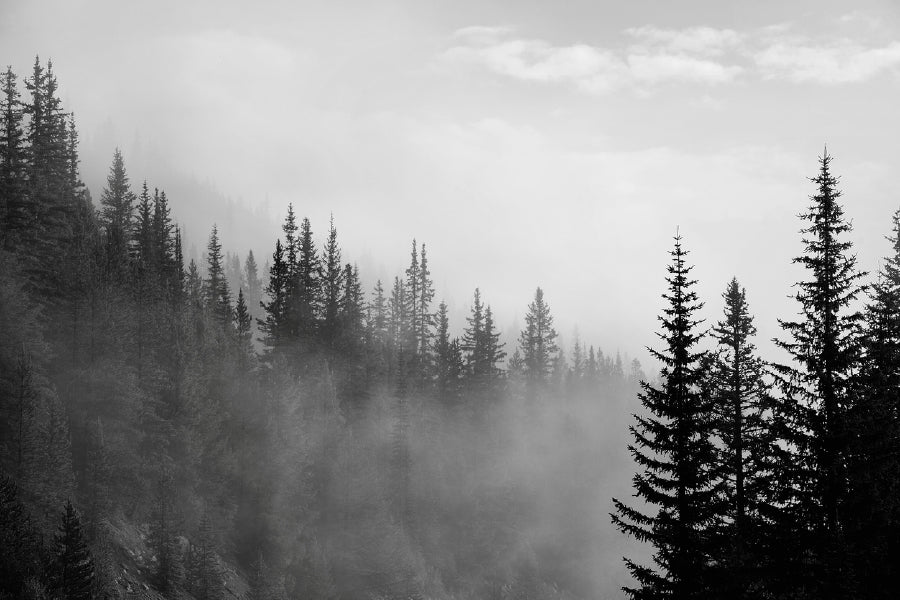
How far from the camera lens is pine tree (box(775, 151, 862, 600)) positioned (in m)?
19.4

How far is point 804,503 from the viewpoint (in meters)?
19.9

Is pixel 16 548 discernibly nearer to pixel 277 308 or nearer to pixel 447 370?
pixel 277 308

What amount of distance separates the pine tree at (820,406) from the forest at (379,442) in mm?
87

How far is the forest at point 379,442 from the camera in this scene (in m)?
20.0

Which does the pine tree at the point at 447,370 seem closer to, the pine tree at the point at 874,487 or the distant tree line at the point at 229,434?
the distant tree line at the point at 229,434

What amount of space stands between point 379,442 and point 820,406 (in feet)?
184

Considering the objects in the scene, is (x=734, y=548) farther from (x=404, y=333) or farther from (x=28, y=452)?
(x=404, y=333)

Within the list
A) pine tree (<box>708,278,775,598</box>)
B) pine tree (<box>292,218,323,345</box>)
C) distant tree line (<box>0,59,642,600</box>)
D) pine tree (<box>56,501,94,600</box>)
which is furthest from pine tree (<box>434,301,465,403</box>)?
pine tree (<box>708,278,775,598</box>)

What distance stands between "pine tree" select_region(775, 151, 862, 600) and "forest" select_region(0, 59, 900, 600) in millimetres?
87

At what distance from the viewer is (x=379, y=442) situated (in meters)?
71.4

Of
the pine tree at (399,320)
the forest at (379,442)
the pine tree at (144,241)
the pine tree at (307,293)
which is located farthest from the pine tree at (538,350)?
the pine tree at (144,241)

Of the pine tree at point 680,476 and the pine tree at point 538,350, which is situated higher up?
the pine tree at point 538,350

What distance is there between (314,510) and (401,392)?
15.6m

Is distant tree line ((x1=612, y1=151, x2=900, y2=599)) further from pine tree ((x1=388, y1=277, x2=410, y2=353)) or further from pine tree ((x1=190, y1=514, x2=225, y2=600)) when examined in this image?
pine tree ((x1=388, y1=277, x2=410, y2=353))
